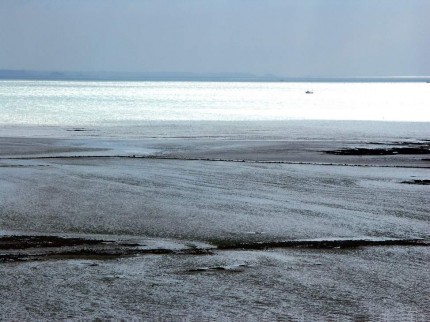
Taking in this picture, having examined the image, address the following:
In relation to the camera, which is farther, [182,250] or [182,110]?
[182,110]

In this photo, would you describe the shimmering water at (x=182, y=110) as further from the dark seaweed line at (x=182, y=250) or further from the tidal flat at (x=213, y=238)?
the dark seaweed line at (x=182, y=250)

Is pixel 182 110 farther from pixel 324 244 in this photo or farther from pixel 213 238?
pixel 324 244

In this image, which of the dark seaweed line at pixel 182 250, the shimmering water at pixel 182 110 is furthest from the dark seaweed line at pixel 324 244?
the shimmering water at pixel 182 110

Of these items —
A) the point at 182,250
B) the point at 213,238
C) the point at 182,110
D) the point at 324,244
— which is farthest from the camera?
the point at 182,110

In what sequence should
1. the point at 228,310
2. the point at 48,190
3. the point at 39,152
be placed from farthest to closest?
1. the point at 39,152
2. the point at 48,190
3. the point at 228,310

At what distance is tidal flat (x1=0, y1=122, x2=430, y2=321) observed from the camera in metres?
8.48

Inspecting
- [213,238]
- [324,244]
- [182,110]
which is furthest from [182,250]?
[182,110]

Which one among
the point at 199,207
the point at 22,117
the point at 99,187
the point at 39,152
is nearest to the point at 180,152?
the point at 39,152

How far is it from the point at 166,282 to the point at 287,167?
43.7 feet

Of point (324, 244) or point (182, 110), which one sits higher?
point (182, 110)

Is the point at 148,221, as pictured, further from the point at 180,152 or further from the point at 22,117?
the point at 22,117

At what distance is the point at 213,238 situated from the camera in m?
11.9

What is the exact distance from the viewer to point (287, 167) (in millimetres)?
22281

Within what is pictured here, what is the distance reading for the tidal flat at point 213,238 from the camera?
8.48 meters
